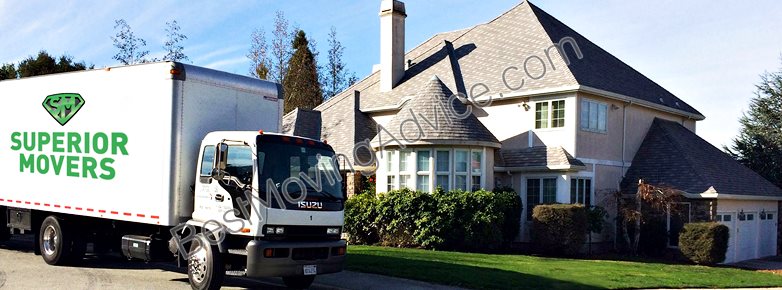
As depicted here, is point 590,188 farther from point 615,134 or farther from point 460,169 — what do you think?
point 460,169

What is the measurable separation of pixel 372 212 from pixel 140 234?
10.4 m

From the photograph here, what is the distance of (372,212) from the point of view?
21.9 metres

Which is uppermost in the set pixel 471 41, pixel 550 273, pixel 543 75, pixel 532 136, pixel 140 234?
pixel 471 41

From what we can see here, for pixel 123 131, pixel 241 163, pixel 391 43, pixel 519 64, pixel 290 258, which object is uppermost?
pixel 391 43

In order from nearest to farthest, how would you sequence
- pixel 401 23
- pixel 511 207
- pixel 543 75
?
pixel 511 207
pixel 543 75
pixel 401 23

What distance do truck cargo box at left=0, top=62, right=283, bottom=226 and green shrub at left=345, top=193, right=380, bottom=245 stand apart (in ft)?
30.9

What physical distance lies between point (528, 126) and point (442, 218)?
530cm

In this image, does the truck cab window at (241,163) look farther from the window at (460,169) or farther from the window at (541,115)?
the window at (541,115)

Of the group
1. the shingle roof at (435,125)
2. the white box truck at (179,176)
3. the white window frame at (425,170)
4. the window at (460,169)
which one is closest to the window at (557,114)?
the shingle roof at (435,125)

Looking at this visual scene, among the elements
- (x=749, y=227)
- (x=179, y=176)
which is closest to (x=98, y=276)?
(x=179, y=176)

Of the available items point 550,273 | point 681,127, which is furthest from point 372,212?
point 681,127

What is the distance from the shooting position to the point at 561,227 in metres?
21.1

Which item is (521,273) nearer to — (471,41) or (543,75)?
(543,75)

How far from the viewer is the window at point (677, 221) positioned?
23.4m
